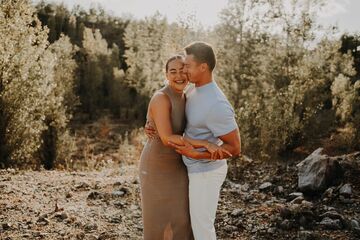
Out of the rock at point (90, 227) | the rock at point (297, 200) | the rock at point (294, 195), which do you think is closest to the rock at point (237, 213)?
the rock at point (297, 200)

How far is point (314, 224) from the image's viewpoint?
630 cm

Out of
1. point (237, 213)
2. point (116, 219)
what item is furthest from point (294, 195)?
point (116, 219)

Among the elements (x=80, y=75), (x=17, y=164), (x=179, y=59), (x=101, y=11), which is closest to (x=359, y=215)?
(x=179, y=59)

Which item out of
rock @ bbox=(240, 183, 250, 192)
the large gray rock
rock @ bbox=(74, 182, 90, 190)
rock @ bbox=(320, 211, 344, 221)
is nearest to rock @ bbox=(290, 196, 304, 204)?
the large gray rock

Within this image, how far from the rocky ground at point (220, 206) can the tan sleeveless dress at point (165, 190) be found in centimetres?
220

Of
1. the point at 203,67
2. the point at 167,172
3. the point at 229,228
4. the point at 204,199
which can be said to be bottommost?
the point at 229,228

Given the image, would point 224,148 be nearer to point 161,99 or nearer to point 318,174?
point 161,99

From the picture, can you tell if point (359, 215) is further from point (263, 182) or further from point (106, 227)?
point (106, 227)

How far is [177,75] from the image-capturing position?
3.70 metres

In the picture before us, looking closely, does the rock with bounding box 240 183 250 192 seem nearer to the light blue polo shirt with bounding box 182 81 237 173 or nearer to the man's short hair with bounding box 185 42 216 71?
the light blue polo shirt with bounding box 182 81 237 173

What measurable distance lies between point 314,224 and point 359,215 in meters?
1.08

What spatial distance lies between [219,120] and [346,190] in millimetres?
5317

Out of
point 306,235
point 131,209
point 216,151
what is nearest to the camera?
point 216,151

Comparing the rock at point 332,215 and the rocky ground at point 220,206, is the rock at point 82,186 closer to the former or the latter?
the rocky ground at point 220,206
